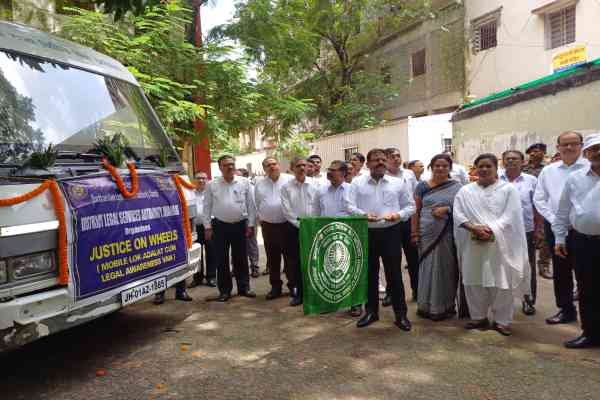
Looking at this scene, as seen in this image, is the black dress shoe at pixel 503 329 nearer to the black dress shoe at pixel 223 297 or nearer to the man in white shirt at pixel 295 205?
the man in white shirt at pixel 295 205

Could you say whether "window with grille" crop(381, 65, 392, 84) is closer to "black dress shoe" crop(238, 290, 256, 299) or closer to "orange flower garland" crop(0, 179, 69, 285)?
"black dress shoe" crop(238, 290, 256, 299)

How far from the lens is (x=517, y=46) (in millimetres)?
15516

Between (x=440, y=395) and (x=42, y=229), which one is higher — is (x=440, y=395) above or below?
below

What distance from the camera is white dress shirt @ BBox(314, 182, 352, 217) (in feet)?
18.4

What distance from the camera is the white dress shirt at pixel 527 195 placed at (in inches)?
207

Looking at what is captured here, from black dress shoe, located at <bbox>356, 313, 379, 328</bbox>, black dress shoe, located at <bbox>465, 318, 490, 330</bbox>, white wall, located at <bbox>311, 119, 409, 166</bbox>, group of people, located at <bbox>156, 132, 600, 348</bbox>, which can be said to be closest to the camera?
group of people, located at <bbox>156, 132, 600, 348</bbox>

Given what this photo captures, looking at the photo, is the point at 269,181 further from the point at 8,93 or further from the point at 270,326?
the point at 8,93

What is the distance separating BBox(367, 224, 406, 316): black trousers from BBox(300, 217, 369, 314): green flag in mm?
88

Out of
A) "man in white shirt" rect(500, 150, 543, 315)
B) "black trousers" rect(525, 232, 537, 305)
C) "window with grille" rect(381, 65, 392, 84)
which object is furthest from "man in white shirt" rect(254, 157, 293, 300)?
"window with grille" rect(381, 65, 392, 84)

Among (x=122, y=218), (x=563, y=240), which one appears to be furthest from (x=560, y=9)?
(x=122, y=218)

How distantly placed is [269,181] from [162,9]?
3925 mm

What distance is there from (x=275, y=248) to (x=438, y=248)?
2045 millimetres

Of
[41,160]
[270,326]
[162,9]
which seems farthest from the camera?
[162,9]

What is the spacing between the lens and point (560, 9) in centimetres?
1414
